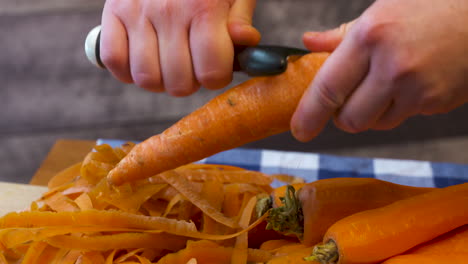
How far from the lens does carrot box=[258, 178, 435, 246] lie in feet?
2.71

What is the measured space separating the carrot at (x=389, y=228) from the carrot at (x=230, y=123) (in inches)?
7.7

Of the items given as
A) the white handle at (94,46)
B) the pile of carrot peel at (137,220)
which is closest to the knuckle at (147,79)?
the white handle at (94,46)

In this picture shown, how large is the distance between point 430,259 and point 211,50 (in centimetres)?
47

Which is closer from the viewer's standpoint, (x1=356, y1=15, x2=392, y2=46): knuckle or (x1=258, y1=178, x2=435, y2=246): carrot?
(x1=356, y1=15, x2=392, y2=46): knuckle

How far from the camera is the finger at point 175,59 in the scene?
2.57 ft

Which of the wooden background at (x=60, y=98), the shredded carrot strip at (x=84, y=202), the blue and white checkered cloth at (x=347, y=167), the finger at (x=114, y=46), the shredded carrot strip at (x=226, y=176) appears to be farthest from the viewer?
the wooden background at (x=60, y=98)

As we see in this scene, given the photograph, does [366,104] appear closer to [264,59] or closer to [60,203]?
[264,59]

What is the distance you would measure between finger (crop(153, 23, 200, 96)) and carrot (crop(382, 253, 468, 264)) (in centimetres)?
43

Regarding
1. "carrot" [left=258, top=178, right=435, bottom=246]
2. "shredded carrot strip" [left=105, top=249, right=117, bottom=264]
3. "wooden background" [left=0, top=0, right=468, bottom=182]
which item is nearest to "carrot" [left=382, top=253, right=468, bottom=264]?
"carrot" [left=258, top=178, right=435, bottom=246]

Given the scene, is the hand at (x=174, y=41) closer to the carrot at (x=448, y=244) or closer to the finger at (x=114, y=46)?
the finger at (x=114, y=46)

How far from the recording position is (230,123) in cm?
82

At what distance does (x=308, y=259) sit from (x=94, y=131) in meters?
1.86

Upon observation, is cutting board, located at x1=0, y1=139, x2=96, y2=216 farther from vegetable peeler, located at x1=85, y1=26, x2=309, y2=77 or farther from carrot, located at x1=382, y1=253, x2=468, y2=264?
carrot, located at x1=382, y1=253, x2=468, y2=264

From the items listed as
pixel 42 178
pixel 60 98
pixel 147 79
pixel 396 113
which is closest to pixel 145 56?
pixel 147 79
